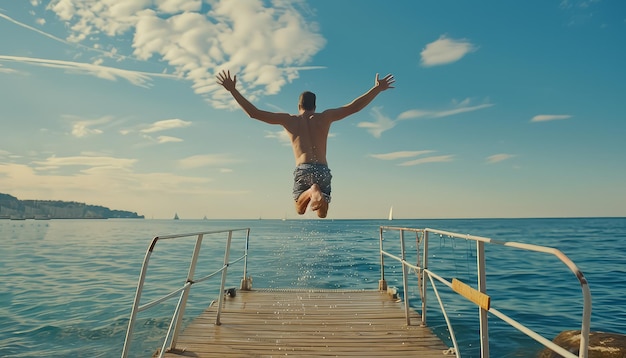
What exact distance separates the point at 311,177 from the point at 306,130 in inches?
23.8

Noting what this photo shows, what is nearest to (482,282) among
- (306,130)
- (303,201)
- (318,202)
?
(318,202)

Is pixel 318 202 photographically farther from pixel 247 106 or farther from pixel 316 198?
pixel 247 106

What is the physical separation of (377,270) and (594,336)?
12.3 metres

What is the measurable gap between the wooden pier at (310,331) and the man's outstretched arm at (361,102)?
111 inches

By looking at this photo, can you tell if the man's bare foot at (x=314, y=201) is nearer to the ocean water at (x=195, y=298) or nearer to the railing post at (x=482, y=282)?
the railing post at (x=482, y=282)

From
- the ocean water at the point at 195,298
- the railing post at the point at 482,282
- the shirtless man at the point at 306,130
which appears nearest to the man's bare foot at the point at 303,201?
the shirtless man at the point at 306,130

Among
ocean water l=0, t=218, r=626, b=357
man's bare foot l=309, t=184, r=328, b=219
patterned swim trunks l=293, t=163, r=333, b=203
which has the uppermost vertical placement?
patterned swim trunks l=293, t=163, r=333, b=203

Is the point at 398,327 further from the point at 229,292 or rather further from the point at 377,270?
the point at 377,270

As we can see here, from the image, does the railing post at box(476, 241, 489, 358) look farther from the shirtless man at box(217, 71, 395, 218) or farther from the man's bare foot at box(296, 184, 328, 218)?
the shirtless man at box(217, 71, 395, 218)

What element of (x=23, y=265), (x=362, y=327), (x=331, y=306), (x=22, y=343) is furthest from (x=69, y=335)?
(x=23, y=265)

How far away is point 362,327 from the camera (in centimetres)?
A: 569

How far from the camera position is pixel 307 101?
5.15 metres

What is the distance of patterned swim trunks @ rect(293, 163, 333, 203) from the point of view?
4.95 meters

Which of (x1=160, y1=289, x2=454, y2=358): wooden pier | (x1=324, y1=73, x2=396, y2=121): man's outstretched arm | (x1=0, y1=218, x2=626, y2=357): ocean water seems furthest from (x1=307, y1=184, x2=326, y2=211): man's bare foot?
(x1=0, y1=218, x2=626, y2=357): ocean water
